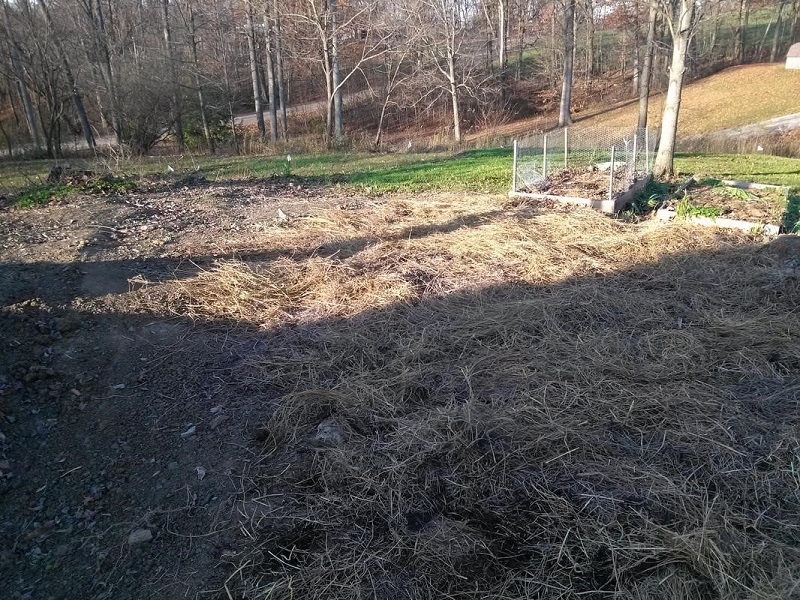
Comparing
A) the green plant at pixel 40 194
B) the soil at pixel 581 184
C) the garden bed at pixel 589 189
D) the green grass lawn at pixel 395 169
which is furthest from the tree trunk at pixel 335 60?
the green plant at pixel 40 194

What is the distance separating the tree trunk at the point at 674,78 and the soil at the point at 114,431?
1064 cm

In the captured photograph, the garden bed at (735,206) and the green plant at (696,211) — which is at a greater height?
the green plant at (696,211)

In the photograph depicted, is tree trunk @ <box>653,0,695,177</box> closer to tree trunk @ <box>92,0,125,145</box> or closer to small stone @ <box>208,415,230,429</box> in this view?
small stone @ <box>208,415,230,429</box>

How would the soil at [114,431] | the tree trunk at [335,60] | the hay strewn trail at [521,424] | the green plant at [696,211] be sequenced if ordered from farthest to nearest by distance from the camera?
the tree trunk at [335,60] → the green plant at [696,211] → the soil at [114,431] → the hay strewn trail at [521,424]

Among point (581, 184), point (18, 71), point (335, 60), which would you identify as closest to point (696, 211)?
point (581, 184)

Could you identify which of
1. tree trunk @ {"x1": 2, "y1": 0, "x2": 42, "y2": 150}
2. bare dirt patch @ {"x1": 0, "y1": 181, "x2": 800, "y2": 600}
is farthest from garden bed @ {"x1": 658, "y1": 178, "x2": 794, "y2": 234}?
tree trunk @ {"x1": 2, "y1": 0, "x2": 42, "y2": 150}

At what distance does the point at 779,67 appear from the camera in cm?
3572

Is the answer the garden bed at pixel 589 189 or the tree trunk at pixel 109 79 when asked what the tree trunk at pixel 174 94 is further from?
the garden bed at pixel 589 189

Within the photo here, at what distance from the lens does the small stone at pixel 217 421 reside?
11.6 ft

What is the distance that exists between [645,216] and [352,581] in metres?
8.15

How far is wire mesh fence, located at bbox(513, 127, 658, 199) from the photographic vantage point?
9.94 metres

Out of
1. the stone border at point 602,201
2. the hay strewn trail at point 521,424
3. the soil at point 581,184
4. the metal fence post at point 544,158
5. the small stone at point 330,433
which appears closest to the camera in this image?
the hay strewn trail at point 521,424

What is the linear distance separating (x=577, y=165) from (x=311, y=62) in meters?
21.8

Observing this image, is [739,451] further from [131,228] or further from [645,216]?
[131,228]
